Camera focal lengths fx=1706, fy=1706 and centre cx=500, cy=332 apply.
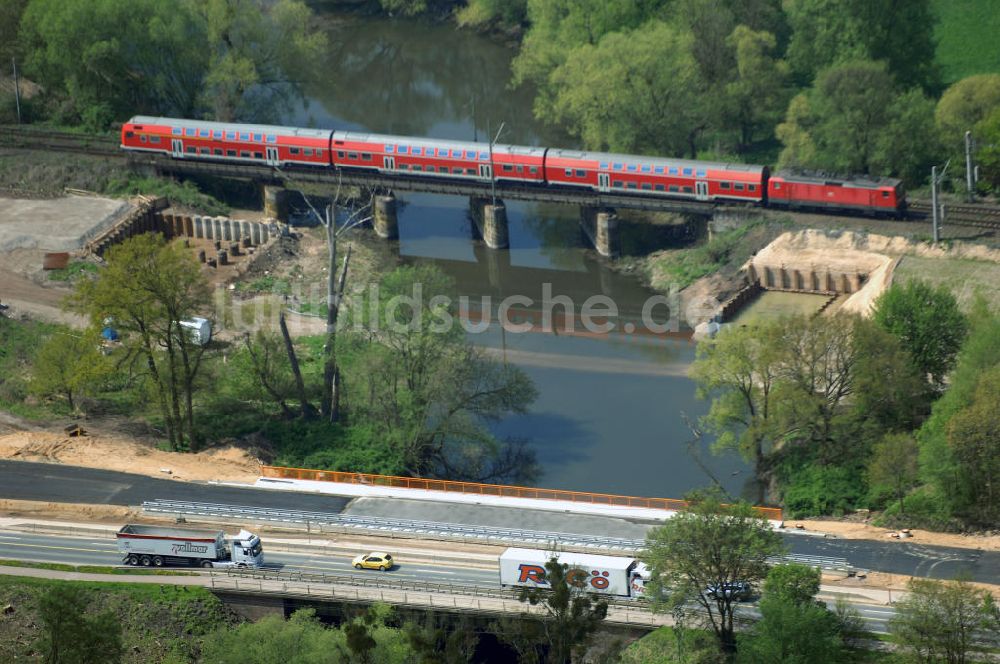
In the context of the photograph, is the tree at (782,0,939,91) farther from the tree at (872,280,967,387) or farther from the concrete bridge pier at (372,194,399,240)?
the tree at (872,280,967,387)

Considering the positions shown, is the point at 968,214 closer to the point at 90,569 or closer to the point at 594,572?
the point at 594,572

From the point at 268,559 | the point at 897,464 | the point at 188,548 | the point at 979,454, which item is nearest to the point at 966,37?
the point at 897,464

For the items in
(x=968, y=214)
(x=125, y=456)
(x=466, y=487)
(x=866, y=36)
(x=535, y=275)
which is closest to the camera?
(x=466, y=487)

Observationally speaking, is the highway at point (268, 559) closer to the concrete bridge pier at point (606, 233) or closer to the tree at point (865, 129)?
the concrete bridge pier at point (606, 233)

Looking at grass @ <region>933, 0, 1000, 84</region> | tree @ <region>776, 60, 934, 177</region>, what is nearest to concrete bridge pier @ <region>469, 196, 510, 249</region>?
tree @ <region>776, 60, 934, 177</region>

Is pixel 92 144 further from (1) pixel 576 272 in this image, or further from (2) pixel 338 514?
(2) pixel 338 514

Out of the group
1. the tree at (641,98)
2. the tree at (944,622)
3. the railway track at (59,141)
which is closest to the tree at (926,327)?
the tree at (944,622)
